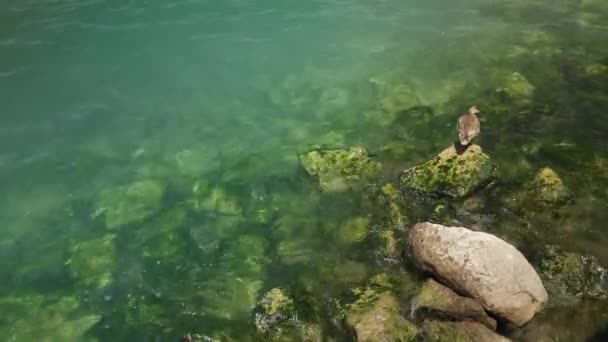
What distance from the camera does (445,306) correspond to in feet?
23.3

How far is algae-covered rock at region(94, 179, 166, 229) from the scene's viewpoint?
10.5m

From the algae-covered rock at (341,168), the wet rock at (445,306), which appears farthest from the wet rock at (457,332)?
the algae-covered rock at (341,168)

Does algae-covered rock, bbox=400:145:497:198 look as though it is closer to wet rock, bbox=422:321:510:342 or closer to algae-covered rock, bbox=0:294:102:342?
Result: wet rock, bbox=422:321:510:342

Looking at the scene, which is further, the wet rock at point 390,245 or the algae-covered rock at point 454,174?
the algae-covered rock at point 454,174

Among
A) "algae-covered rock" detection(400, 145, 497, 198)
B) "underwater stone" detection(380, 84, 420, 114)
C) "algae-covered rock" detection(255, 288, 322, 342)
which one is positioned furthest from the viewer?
"underwater stone" detection(380, 84, 420, 114)

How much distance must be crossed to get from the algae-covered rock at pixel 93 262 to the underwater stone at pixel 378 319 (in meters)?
4.92

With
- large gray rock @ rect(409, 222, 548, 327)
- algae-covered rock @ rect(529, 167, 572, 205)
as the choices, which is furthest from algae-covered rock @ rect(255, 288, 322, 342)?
algae-covered rock @ rect(529, 167, 572, 205)

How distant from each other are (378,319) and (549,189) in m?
4.63

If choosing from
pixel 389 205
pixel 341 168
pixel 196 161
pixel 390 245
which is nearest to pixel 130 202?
pixel 196 161

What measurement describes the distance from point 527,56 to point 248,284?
11895 millimetres

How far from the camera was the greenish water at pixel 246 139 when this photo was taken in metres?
8.52

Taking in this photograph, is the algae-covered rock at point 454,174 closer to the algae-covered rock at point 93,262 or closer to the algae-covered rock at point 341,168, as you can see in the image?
the algae-covered rock at point 341,168

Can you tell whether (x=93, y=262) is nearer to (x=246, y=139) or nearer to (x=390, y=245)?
(x=246, y=139)

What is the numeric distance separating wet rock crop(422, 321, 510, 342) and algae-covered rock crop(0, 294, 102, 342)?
5.69 meters
